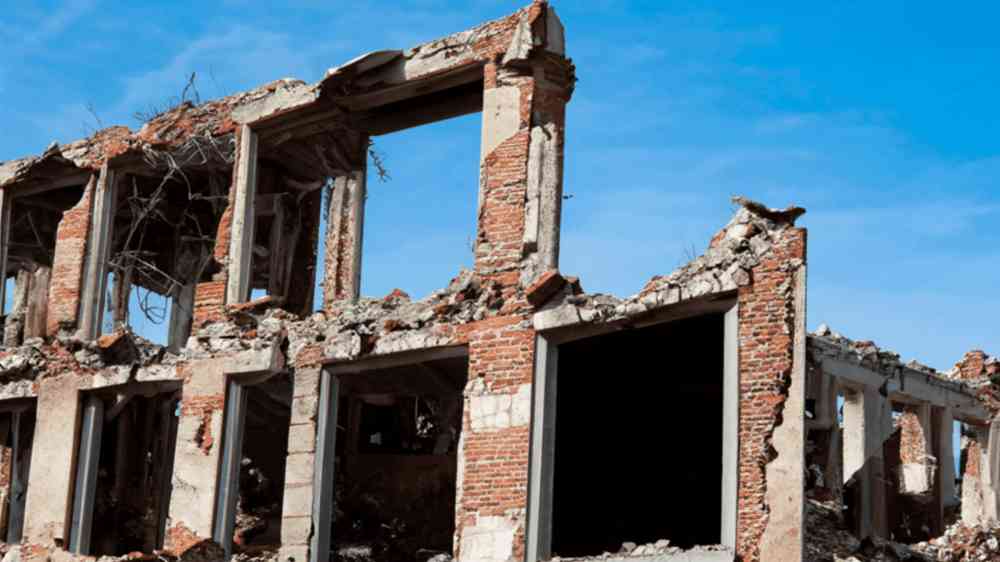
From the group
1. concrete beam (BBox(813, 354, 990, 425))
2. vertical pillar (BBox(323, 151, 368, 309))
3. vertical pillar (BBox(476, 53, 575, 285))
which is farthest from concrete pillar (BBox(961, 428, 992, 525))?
vertical pillar (BBox(323, 151, 368, 309))

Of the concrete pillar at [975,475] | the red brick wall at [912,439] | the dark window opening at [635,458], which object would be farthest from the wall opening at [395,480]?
the concrete pillar at [975,475]

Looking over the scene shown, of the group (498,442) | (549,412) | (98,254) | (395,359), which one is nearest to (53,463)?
(98,254)

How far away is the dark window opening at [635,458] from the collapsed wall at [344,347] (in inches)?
3.0

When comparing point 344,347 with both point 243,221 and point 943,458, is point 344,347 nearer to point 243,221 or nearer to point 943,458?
point 243,221

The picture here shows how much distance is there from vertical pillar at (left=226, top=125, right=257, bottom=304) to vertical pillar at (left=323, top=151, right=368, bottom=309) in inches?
34.5

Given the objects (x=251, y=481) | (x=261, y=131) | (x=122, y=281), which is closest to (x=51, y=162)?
(x=122, y=281)

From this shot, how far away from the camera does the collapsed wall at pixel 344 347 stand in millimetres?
13172

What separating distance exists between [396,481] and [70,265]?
489cm

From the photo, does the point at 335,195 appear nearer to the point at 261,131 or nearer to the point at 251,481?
the point at 261,131

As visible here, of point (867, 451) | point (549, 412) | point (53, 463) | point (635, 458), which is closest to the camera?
point (549, 412)

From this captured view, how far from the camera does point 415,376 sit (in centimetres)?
1742

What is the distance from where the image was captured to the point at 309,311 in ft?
67.4

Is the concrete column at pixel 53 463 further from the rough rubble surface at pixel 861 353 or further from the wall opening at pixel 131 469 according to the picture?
the rough rubble surface at pixel 861 353

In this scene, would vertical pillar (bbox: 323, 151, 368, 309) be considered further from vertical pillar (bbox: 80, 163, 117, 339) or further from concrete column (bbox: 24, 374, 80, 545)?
concrete column (bbox: 24, 374, 80, 545)
